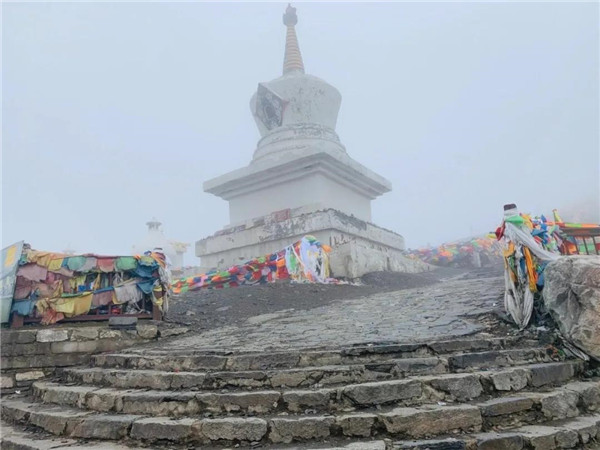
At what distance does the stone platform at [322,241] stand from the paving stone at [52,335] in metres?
7.39

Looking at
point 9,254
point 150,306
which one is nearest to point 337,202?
point 150,306

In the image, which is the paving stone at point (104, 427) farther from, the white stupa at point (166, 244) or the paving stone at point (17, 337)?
the white stupa at point (166, 244)

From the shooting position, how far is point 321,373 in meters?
3.97

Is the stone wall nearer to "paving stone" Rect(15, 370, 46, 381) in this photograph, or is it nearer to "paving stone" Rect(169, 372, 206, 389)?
"paving stone" Rect(15, 370, 46, 381)

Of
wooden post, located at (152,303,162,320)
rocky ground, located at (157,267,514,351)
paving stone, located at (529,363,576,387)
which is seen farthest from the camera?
wooden post, located at (152,303,162,320)

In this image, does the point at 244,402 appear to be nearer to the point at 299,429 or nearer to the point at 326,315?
the point at 299,429

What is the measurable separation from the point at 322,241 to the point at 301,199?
2.29m

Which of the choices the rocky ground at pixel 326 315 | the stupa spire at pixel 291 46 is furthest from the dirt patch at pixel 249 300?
the stupa spire at pixel 291 46

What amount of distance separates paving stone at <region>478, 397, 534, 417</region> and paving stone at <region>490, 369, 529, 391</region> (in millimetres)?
178

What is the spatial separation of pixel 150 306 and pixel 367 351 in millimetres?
4031

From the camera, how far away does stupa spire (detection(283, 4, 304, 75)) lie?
19.1 metres

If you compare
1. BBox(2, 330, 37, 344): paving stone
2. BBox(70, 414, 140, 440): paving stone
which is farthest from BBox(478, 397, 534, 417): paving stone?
BBox(2, 330, 37, 344): paving stone

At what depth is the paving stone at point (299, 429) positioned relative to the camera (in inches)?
132

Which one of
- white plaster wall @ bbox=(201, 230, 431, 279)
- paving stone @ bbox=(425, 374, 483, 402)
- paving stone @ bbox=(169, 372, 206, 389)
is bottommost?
paving stone @ bbox=(425, 374, 483, 402)
